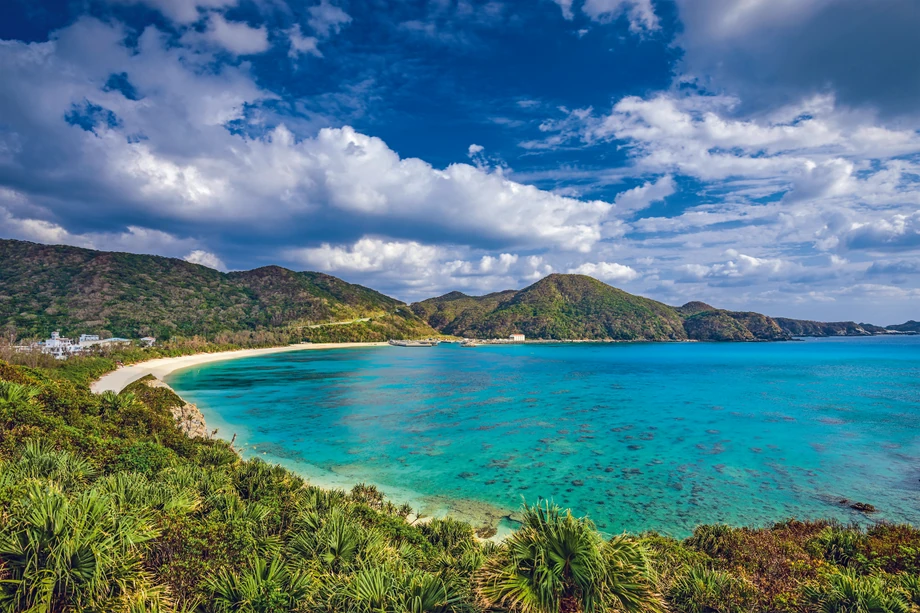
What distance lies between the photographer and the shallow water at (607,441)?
21.2m

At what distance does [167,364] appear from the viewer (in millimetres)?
79875

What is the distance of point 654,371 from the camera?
270 feet

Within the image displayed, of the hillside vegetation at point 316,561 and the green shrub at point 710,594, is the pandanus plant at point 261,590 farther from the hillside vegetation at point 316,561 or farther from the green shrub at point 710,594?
the green shrub at point 710,594

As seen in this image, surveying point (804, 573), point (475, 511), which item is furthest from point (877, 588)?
point (475, 511)

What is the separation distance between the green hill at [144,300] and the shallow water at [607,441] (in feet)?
237

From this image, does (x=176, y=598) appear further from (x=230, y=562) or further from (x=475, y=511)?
(x=475, y=511)

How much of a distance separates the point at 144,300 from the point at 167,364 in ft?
240

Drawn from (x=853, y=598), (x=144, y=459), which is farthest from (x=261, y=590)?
(x=144, y=459)

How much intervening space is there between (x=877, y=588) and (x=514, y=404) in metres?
42.3

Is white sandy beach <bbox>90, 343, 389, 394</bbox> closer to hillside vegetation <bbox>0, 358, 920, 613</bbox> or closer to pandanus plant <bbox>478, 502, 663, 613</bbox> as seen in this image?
hillside vegetation <bbox>0, 358, 920, 613</bbox>

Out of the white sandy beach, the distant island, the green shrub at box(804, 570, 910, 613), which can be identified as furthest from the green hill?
the green shrub at box(804, 570, 910, 613)

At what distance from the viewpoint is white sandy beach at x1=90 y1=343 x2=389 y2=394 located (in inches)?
1761

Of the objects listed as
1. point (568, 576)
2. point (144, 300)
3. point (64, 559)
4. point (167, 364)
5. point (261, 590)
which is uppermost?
point (144, 300)

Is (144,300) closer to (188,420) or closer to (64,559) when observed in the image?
(188,420)
